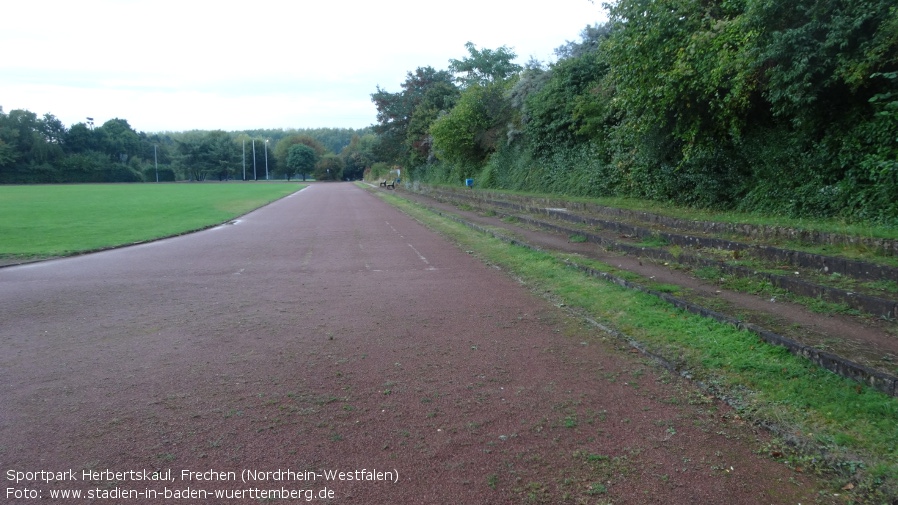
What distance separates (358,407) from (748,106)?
10.2 metres

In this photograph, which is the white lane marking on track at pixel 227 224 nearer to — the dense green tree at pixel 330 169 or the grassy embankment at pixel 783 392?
the grassy embankment at pixel 783 392

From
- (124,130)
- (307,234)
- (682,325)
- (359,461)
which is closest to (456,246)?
(307,234)

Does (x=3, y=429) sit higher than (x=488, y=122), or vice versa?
(x=488, y=122)

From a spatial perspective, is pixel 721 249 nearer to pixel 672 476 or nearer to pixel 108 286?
pixel 672 476

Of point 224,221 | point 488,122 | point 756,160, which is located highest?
point 488,122

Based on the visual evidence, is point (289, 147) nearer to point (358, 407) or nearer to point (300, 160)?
point (300, 160)

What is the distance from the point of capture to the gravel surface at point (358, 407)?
10.6ft

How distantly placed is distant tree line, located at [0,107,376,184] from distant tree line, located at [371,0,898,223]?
201 ft

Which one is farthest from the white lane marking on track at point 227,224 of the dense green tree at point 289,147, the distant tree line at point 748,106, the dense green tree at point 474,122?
the dense green tree at point 289,147

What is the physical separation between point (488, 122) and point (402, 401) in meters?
30.4

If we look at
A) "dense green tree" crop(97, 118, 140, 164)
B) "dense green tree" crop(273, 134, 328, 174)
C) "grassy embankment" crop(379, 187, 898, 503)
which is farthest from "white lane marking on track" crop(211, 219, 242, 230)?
"dense green tree" crop(273, 134, 328, 174)

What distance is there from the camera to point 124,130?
4195 inches

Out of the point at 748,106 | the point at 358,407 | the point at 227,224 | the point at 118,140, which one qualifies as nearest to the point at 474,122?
the point at 227,224

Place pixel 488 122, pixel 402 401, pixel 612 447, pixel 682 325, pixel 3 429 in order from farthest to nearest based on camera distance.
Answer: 1. pixel 488 122
2. pixel 682 325
3. pixel 402 401
4. pixel 3 429
5. pixel 612 447
